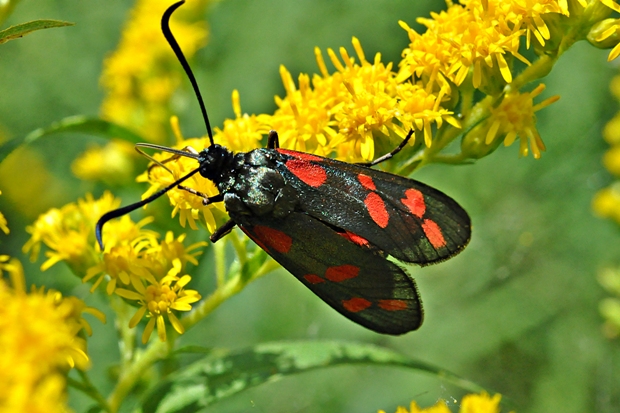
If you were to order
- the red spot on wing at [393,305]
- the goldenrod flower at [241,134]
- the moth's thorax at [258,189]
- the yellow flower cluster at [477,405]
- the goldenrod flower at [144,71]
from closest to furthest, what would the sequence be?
the yellow flower cluster at [477,405], the red spot on wing at [393,305], the moth's thorax at [258,189], the goldenrod flower at [241,134], the goldenrod flower at [144,71]

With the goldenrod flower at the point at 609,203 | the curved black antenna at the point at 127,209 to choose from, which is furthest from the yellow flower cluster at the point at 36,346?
the goldenrod flower at the point at 609,203

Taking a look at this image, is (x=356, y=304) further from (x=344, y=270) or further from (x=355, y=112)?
(x=355, y=112)

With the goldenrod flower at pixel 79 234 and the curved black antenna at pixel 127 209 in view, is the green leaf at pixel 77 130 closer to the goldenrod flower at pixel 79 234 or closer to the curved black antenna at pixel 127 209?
the goldenrod flower at pixel 79 234

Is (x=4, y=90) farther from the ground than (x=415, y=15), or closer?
farther from the ground

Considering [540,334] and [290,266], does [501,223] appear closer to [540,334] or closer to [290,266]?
[540,334]

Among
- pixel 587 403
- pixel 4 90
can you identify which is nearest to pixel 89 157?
pixel 4 90

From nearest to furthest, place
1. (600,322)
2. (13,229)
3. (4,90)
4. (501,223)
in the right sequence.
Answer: (600,322) → (501,223) → (13,229) → (4,90)

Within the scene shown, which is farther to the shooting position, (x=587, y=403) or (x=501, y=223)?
(x=501, y=223)
